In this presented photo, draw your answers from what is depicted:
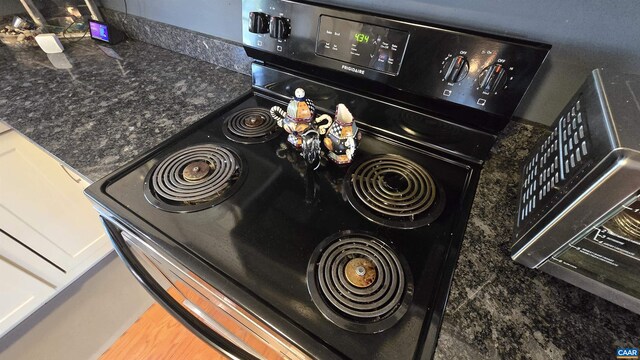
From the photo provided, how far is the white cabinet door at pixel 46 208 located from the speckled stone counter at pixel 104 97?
0.22m

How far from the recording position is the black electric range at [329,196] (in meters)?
0.42

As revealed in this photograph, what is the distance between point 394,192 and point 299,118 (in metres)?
0.25

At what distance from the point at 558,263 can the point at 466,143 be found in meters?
0.29

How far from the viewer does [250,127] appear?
0.72m

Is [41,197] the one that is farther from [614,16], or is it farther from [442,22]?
[614,16]

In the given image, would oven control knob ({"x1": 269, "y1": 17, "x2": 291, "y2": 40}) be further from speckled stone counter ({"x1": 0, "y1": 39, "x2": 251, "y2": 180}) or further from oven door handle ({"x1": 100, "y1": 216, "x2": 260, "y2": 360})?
oven door handle ({"x1": 100, "y1": 216, "x2": 260, "y2": 360})

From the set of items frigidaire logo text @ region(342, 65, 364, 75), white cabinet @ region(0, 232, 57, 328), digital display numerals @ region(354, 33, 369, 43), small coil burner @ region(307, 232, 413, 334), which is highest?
digital display numerals @ region(354, 33, 369, 43)

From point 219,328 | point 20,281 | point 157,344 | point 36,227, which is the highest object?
point 219,328

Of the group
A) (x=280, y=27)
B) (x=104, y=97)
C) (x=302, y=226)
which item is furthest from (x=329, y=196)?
(x=104, y=97)

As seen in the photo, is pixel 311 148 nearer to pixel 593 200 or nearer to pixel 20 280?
pixel 593 200

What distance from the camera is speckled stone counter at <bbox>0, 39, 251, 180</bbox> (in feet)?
2.24

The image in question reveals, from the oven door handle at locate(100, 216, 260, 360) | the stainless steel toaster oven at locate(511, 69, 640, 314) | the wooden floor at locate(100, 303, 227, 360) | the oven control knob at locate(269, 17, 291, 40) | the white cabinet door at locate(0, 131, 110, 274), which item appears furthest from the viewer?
the wooden floor at locate(100, 303, 227, 360)

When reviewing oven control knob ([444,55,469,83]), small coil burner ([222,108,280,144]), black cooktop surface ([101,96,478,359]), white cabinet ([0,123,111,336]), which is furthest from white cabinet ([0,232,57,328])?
oven control knob ([444,55,469,83])
